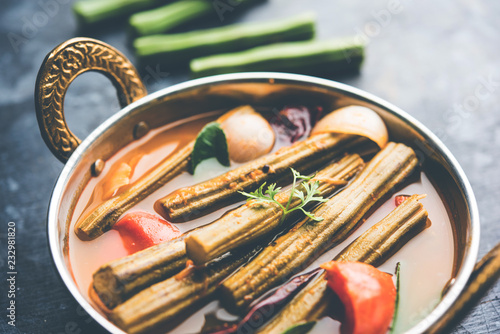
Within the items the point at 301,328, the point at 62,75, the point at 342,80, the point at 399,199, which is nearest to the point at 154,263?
the point at 301,328

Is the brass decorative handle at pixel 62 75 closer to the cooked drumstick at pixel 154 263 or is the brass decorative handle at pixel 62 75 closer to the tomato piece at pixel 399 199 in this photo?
the cooked drumstick at pixel 154 263

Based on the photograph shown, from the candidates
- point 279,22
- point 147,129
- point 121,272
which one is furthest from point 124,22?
point 121,272

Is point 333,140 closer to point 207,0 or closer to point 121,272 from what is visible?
point 121,272

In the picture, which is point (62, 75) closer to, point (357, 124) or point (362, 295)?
point (357, 124)

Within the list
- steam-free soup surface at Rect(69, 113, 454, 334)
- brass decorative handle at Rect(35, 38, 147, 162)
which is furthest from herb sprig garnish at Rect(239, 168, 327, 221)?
brass decorative handle at Rect(35, 38, 147, 162)

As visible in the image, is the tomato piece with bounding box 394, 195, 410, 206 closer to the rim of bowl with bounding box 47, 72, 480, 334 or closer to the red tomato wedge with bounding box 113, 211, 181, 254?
the rim of bowl with bounding box 47, 72, 480, 334
